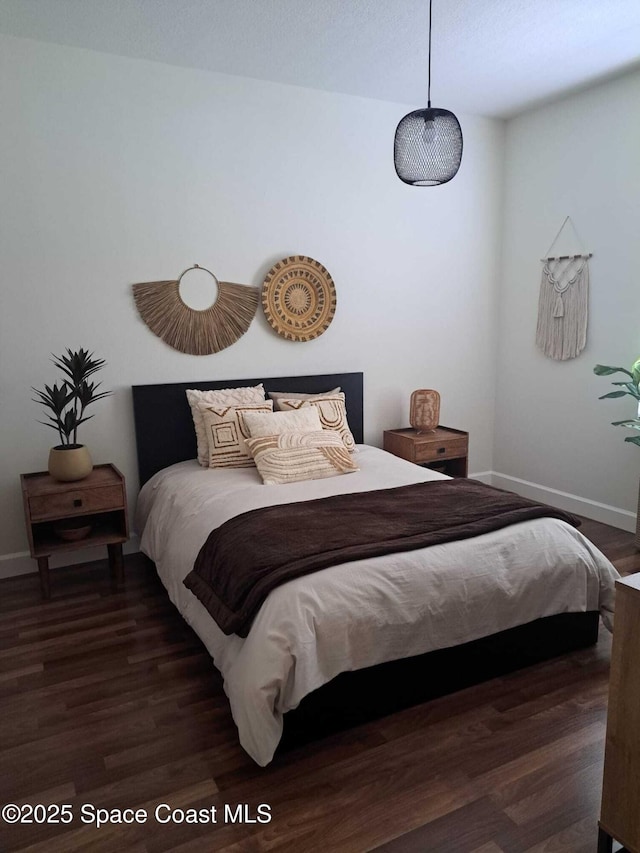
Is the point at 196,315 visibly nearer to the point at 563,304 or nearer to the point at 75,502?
the point at 75,502

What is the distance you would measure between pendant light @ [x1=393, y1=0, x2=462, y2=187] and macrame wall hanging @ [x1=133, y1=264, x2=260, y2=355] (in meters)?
1.54

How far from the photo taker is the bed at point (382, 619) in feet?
6.41

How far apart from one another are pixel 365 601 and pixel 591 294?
3.00m

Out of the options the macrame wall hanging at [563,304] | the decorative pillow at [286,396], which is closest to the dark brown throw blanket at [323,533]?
the decorative pillow at [286,396]

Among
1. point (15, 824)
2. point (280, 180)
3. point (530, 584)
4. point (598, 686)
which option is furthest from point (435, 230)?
point (15, 824)

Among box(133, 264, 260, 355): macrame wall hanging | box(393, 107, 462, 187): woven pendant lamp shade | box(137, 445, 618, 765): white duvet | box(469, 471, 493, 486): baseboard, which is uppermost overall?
box(393, 107, 462, 187): woven pendant lamp shade

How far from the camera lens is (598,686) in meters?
2.36

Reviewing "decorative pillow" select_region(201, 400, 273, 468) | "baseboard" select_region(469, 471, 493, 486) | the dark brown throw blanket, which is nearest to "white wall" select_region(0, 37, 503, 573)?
"decorative pillow" select_region(201, 400, 273, 468)

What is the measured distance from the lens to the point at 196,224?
12.1ft

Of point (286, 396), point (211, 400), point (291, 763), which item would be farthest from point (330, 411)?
point (291, 763)

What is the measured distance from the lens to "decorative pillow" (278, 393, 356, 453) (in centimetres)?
374

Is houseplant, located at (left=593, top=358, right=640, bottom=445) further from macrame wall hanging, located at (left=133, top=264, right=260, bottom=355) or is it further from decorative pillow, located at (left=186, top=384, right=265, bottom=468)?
macrame wall hanging, located at (left=133, top=264, right=260, bottom=355)

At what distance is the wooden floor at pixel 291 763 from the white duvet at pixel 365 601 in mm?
175

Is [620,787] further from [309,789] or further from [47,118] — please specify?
[47,118]
